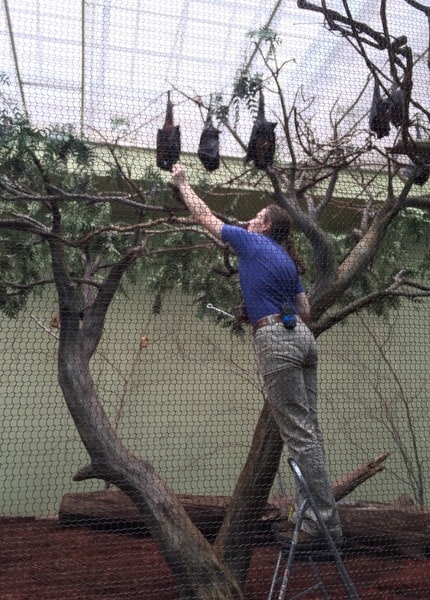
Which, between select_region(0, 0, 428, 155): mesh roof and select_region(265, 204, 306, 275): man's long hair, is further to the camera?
select_region(0, 0, 428, 155): mesh roof

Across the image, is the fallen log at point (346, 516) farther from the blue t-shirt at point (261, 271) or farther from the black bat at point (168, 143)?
the black bat at point (168, 143)

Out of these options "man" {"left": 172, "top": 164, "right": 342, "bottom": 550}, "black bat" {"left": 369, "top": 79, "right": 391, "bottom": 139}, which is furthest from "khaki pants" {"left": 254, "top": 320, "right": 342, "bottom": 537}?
"black bat" {"left": 369, "top": 79, "right": 391, "bottom": 139}

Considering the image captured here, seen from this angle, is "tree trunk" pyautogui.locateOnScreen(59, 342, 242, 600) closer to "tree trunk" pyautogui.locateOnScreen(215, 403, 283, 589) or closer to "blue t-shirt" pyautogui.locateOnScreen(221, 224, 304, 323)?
"tree trunk" pyautogui.locateOnScreen(215, 403, 283, 589)

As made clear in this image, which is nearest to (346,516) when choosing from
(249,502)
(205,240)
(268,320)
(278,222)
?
(249,502)

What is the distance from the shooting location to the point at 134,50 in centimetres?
329

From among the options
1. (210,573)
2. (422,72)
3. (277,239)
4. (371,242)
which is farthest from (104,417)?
(422,72)

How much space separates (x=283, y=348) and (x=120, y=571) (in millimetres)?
1853

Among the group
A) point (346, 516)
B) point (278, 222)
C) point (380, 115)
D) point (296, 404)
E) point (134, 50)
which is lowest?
point (346, 516)

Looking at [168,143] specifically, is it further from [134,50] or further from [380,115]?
[380,115]

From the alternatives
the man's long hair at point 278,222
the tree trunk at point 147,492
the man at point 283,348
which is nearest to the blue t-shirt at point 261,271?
the man at point 283,348

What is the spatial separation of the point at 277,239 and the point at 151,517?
4.69 feet

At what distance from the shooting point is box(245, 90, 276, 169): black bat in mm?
3400

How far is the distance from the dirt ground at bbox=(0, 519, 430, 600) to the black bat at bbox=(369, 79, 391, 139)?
7.72 ft

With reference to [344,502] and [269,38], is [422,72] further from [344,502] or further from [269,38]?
[344,502]
